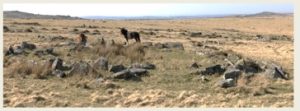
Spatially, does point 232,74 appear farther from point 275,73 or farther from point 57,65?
point 57,65

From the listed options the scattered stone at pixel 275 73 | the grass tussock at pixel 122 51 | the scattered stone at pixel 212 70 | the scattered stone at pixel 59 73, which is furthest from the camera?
the grass tussock at pixel 122 51

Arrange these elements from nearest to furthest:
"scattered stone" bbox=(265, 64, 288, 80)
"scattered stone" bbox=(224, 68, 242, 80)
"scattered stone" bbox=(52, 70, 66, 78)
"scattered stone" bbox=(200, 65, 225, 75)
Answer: "scattered stone" bbox=(224, 68, 242, 80)
"scattered stone" bbox=(52, 70, 66, 78)
"scattered stone" bbox=(265, 64, 288, 80)
"scattered stone" bbox=(200, 65, 225, 75)

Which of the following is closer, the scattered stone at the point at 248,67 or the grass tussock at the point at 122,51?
the scattered stone at the point at 248,67

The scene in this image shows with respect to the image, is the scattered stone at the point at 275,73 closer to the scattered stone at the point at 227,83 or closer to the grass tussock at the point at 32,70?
the scattered stone at the point at 227,83

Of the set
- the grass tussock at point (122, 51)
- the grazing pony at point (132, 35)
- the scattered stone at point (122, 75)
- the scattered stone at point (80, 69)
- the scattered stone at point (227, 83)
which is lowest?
the scattered stone at point (227, 83)

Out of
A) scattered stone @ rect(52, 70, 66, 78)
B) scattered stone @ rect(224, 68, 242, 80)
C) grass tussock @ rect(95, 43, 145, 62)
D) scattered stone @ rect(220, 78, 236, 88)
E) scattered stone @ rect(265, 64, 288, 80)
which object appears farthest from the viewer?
grass tussock @ rect(95, 43, 145, 62)

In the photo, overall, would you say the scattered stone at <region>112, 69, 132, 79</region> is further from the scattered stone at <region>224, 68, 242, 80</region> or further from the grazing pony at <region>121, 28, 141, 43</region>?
the grazing pony at <region>121, 28, 141, 43</region>

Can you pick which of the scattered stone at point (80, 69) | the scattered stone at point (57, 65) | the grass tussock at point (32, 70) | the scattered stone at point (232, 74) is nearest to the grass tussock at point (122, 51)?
the scattered stone at point (57, 65)

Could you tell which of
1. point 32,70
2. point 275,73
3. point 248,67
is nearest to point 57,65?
point 32,70

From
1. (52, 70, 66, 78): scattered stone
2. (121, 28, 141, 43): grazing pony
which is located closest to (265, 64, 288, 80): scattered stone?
(52, 70, 66, 78): scattered stone

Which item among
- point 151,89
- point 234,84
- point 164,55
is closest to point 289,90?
point 234,84

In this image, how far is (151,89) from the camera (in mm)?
14367

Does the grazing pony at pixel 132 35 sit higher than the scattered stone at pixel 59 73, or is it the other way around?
the grazing pony at pixel 132 35

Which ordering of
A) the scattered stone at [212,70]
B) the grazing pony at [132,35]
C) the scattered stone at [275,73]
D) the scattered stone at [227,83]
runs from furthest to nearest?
the grazing pony at [132,35]
the scattered stone at [212,70]
the scattered stone at [275,73]
the scattered stone at [227,83]
